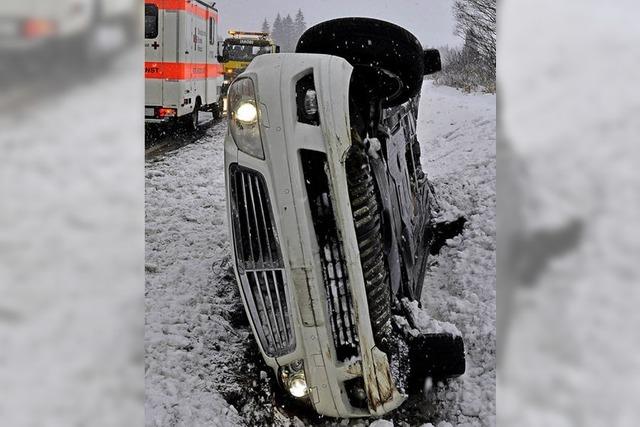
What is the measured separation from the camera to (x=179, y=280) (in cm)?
277

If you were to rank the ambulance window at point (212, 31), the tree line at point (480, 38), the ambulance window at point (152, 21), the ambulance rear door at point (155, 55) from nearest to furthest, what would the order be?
the tree line at point (480, 38) → the ambulance window at point (152, 21) → the ambulance rear door at point (155, 55) → the ambulance window at point (212, 31)

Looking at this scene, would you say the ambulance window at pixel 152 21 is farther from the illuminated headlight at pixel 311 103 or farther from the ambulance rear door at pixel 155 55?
the illuminated headlight at pixel 311 103

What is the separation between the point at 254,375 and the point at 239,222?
2.08ft

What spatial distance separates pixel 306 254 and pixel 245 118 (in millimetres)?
433

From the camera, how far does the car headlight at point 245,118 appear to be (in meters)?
1.71

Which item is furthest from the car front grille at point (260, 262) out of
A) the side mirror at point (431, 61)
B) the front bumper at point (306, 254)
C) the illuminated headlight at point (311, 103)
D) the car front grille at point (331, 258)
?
the side mirror at point (431, 61)

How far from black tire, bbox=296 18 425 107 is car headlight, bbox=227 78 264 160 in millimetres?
498

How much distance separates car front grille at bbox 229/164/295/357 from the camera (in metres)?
1.73

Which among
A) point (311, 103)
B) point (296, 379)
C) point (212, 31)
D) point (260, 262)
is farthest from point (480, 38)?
point (212, 31)

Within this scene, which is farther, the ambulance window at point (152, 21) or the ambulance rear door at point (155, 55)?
the ambulance rear door at point (155, 55)

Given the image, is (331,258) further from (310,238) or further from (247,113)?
(247,113)

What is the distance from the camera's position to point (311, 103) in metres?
1.71

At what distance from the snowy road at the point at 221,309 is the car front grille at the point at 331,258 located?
0.41 metres
